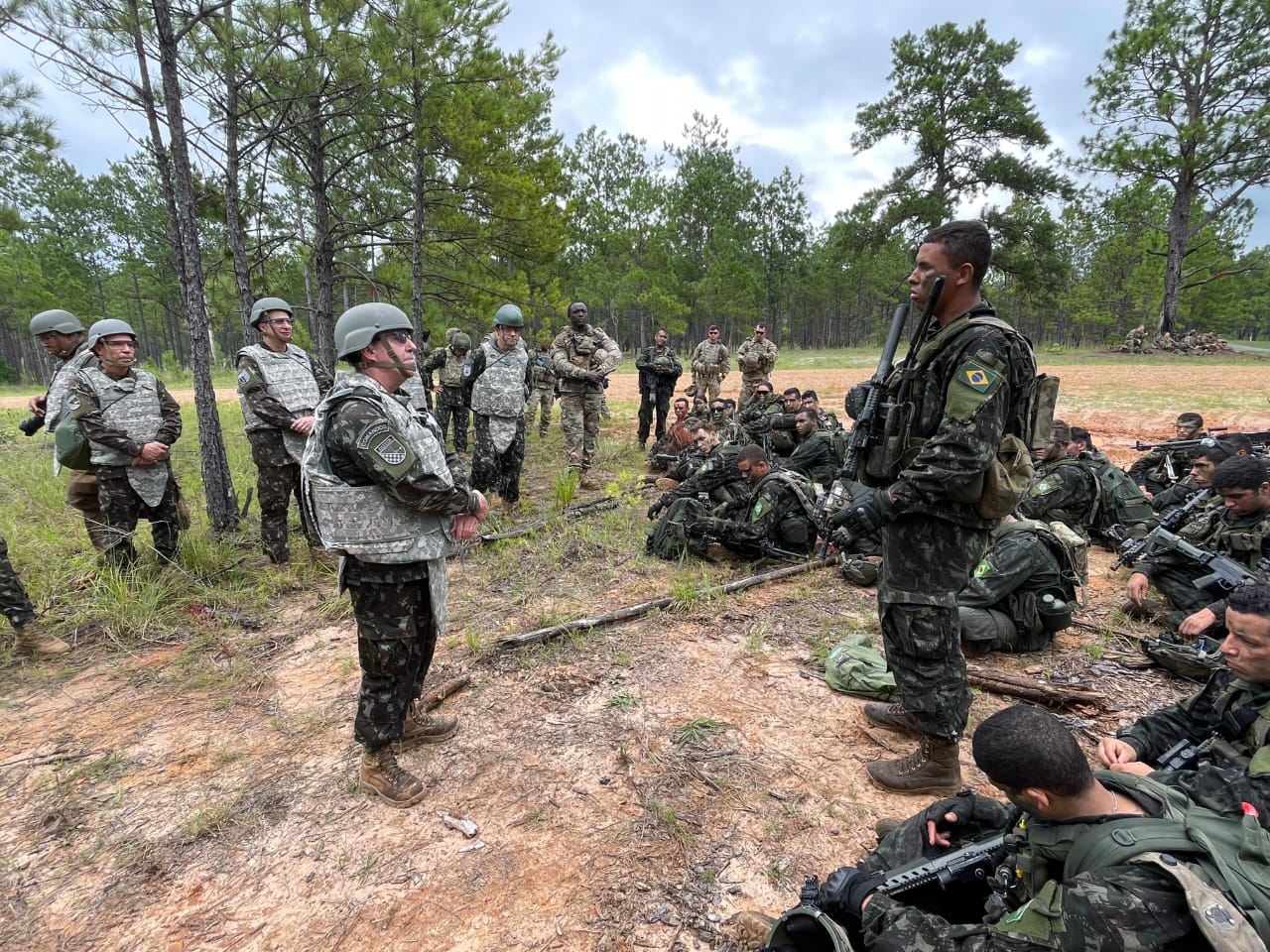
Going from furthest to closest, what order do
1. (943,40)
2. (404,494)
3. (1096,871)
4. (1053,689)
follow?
1. (943,40)
2. (1053,689)
3. (404,494)
4. (1096,871)

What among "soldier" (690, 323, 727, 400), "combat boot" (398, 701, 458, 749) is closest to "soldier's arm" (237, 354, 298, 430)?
"combat boot" (398, 701, 458, 749)

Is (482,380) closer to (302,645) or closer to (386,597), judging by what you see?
(302,645)

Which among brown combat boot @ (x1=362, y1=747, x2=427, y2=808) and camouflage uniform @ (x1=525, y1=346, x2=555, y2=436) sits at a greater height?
camouflage uniform @ (x1=525, y1=346, x2=555, y2=436)

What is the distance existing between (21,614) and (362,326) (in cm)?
314

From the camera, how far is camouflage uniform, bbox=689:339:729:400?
11.1 metres

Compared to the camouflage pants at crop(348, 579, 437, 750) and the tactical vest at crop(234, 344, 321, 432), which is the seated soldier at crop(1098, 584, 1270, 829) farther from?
the tactical vest at crop(234, 344, 321, 432)

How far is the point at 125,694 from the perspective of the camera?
3322mm

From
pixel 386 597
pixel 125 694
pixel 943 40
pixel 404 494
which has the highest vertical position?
pixel 943 40

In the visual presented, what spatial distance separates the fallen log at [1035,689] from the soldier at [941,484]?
0.78 metres

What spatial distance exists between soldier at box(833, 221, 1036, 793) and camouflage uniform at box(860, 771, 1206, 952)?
0.68m

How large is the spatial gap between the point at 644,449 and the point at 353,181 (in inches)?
364

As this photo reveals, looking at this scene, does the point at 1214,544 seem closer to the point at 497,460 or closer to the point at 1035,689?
the point at 1035,689

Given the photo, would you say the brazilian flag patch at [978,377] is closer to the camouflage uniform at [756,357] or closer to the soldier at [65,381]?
the soldier at [65,381]

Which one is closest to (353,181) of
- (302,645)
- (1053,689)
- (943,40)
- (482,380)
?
(482,380)
